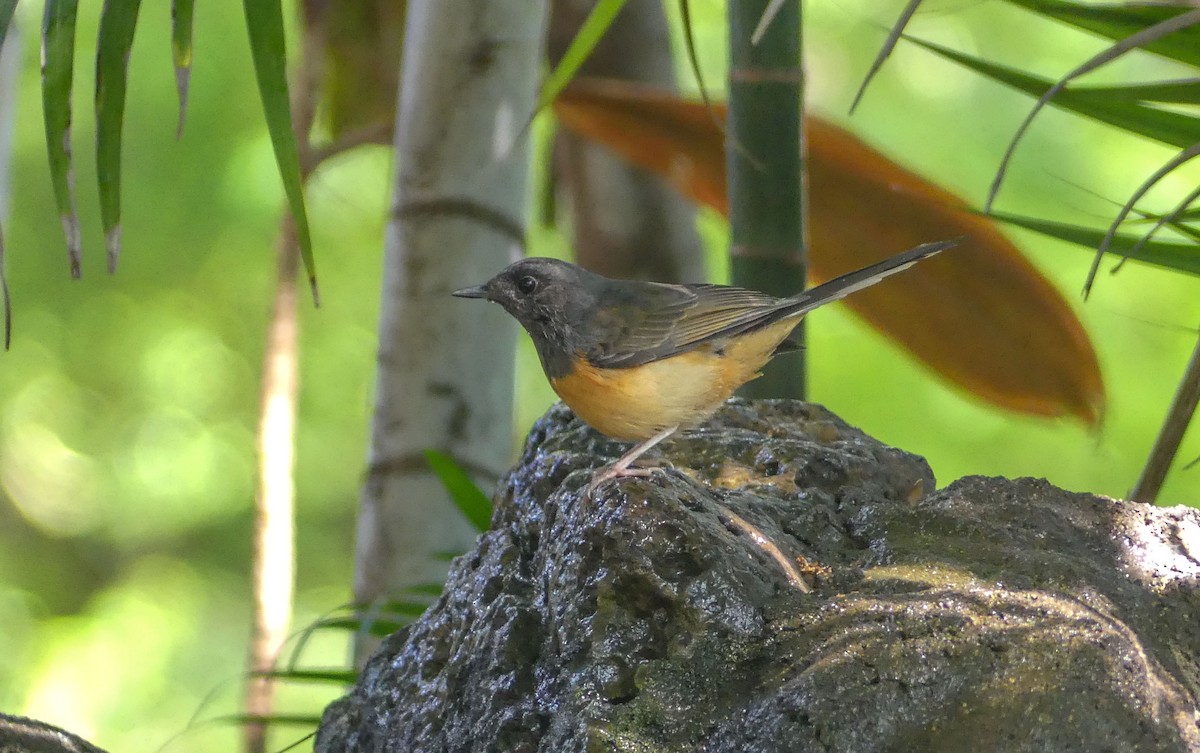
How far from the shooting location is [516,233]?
445cm

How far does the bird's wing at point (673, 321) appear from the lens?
3.04 meters

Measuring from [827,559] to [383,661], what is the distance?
117 centimetres

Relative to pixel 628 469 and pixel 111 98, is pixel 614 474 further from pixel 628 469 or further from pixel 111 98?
pixel 111 98

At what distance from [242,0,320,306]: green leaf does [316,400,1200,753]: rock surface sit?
0.82 metres

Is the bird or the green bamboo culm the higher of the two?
the green bamboo culm

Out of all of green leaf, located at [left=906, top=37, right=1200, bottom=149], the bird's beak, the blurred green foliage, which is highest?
green leaf, located at [left=906, top=37, right=1200, bottom=149]

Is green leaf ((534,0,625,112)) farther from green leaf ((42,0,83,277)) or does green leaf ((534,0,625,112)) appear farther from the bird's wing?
green leaf ((42,0,83,277))

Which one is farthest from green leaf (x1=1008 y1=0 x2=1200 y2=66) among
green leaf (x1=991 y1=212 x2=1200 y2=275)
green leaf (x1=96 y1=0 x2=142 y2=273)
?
green leaf (x1=96 y1=0 x2=142 y2=273)

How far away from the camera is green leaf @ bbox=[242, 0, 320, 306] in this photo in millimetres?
2432

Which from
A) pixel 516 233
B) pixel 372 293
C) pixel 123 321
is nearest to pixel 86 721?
pixel 123 321

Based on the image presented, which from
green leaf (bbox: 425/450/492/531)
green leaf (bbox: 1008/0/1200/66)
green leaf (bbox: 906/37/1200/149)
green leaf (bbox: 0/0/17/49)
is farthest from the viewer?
green leaf (bbox: 425/450/492/531)

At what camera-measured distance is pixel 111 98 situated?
2.52 meters

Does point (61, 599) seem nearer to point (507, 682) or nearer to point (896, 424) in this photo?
point (896, 424)

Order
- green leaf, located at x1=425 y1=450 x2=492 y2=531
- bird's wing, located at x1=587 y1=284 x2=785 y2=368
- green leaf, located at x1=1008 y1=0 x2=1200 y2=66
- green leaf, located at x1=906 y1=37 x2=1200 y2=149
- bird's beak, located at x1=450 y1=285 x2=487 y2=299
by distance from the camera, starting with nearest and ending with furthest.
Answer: green leaf, located at x1=1008 y1=0 x2=1200 y2=66
green leaf, located at x1=906 y1=37 x2=1200 y2=149
bird's wing, located at x1=587 y1=284 x2=785 y2=368
bird's beak, located at x1=450 y1=285 x2=487 y2=299
green leaf, located at x1=425 y1=450 x2=492 y2=531
